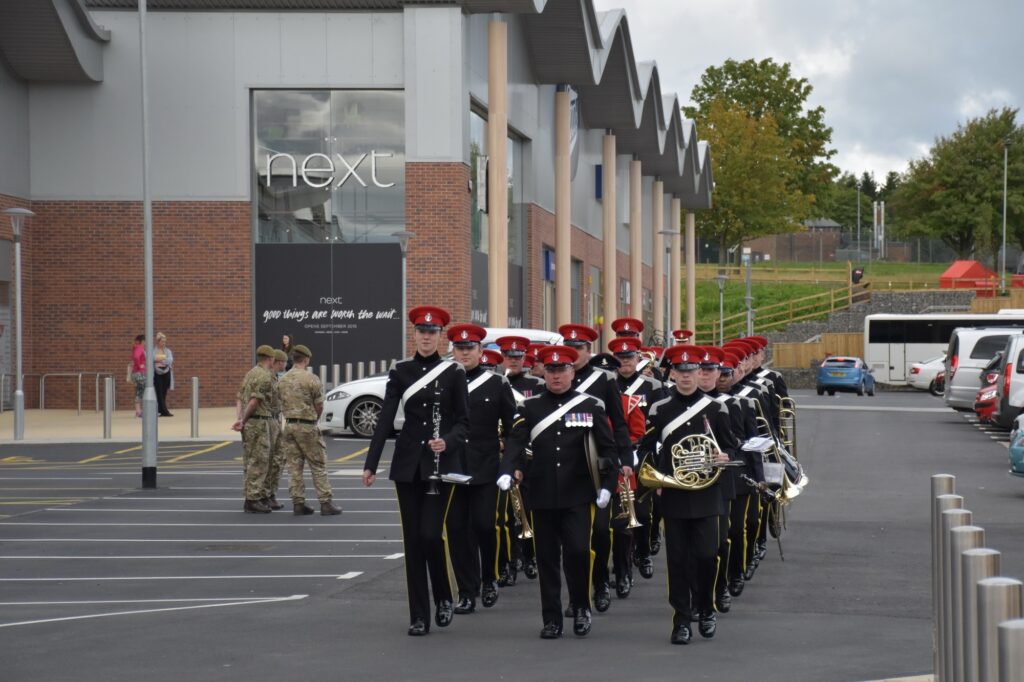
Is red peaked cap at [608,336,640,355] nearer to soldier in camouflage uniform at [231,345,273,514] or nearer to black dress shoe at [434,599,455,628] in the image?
black dress shoe at [434,599,455,628]

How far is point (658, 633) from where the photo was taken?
10.3 meters

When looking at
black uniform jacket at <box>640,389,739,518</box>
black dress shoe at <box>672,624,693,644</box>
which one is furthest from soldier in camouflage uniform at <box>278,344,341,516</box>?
black dress shoe at <box>672,624,693,644</box>

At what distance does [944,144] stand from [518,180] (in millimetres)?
64213

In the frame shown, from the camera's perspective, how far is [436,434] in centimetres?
1053

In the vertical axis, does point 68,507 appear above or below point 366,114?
below

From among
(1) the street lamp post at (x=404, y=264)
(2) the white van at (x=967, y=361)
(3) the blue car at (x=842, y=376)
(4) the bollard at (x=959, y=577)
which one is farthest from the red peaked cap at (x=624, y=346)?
(3) the blue car at (x=842, y=376)

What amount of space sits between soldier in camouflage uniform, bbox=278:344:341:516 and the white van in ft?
75.8

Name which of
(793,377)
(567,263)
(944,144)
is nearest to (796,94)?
(944,144)

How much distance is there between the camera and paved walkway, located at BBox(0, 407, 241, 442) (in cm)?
2906

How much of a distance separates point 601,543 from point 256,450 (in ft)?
23.6

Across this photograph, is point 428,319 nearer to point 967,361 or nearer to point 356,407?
point 356,407

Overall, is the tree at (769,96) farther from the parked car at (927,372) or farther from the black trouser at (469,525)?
the black trouser at (469,525)

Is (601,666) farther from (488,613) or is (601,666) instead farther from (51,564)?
(51,564)

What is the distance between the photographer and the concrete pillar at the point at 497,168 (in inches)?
1494
